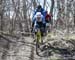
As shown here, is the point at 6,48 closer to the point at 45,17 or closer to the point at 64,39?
the point at 45,17

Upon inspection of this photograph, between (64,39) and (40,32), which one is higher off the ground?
(40,32)

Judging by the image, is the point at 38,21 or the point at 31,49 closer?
the point at 38,21

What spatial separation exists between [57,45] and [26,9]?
20.5ft

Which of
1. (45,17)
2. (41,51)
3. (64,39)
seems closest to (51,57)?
(41,51)

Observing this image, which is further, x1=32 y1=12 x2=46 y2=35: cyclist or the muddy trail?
x1=32 y1=12 x2=46 y2=35: cyclist

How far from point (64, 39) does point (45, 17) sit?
2.01 meters

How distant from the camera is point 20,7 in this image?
55.8ft

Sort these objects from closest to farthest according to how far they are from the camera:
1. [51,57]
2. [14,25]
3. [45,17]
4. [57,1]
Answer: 1. [51,57]
2. [45,17]
3. [14,25]
4. [57,1]

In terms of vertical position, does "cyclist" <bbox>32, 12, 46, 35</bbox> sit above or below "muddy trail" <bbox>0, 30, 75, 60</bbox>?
above

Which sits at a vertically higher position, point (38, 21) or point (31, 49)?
point (38, 21)

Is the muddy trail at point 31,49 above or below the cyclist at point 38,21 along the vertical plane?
below

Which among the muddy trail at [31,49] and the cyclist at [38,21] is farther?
the cyclist at [38,21]

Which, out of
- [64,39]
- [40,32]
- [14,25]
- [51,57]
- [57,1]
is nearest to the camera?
[51,57]

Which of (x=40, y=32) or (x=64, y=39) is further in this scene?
(x=64, y=39)
